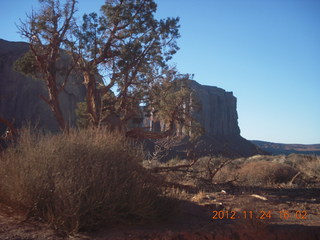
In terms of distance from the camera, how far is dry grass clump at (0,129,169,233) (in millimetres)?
4617

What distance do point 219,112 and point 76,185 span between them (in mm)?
83517

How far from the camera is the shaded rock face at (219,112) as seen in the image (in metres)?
80.4

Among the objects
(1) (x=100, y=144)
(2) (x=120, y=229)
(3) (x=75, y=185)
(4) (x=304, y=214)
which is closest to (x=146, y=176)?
(1) (x=100, y=144)

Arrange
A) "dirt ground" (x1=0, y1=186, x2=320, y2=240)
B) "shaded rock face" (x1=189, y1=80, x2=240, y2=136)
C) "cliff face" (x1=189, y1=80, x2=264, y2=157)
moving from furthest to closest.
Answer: "shaded rock face" (x1=189, y1=80, x2=240, y2=136), "cliff face" (x1=189, y1=80, x2=264, y2=157), "dirt ground" (x1=0, y1=186, x2=320, y2=240)

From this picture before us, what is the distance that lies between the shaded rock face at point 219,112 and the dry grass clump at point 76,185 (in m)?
72.4

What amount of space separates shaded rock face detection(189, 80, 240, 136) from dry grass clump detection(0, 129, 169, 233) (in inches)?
2852

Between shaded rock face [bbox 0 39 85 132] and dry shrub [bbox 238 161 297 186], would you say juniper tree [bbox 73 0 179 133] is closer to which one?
dry shrub [bbox 238 161 297 186]

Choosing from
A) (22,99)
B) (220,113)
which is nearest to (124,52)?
(22,99)

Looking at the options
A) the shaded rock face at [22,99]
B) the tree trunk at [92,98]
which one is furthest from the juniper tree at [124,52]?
the shaded rock face at [22,99]

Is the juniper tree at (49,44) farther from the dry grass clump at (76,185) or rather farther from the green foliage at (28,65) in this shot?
the dry grass clump at (76,185)
